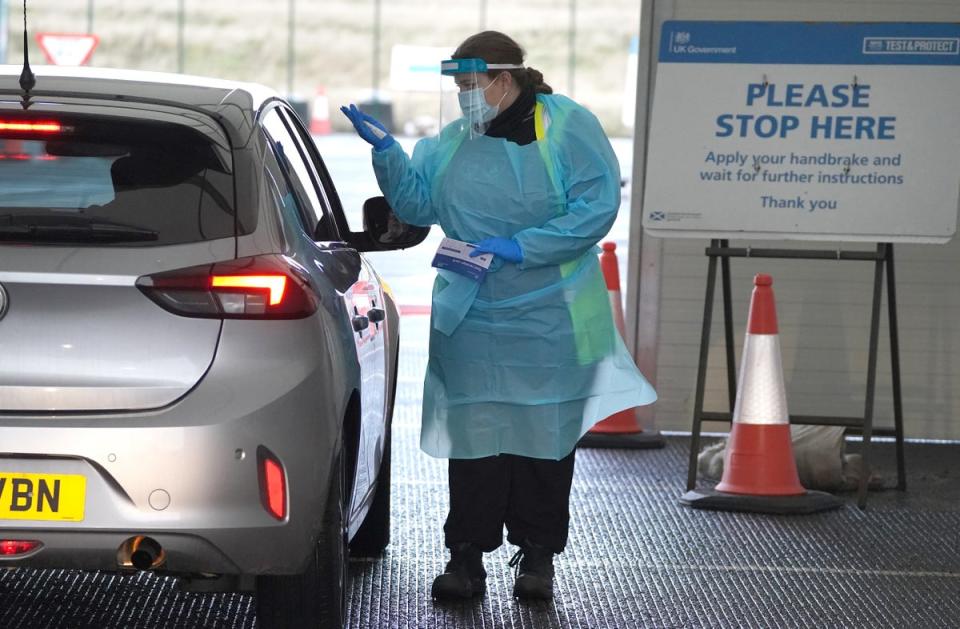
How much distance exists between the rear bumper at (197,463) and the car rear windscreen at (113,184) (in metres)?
0.28

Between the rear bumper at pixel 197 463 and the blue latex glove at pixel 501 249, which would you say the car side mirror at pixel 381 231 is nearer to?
the blue latex glove at pixel 501 249

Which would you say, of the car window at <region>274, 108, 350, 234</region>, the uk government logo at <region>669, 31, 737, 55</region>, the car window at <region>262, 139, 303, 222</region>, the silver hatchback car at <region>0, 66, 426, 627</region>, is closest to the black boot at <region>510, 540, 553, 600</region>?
the car window at <region>274, 108, 350, 234</region>

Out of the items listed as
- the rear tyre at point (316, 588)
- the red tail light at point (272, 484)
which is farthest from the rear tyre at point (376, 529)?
the red tail light at point (272, 484)

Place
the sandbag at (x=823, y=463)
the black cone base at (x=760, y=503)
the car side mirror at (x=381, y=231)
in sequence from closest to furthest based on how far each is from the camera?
the car side mirror at (x=381, y=231), the black cone base at (x=760, y=503), the sandbag at (x=823, y=463)

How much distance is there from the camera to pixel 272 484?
A: 3.47m

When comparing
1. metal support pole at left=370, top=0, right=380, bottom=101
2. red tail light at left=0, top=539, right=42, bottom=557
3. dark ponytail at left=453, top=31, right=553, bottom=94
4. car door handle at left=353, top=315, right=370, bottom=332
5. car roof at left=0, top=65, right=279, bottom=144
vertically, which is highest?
metal support pole at left=370, top=0, right=380, bottom=101

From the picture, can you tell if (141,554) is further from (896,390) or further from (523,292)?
(896,390)

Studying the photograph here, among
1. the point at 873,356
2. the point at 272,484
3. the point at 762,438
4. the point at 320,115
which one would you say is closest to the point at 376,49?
the point at 320,115

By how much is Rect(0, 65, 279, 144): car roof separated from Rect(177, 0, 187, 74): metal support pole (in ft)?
121

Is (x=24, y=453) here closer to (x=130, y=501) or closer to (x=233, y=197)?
(x=130, y=501)

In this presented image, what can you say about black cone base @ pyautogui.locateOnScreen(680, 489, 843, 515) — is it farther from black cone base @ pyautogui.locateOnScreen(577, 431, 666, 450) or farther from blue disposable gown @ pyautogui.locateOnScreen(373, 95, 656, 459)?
blue disposable gown @ pyautogui.locateOnScreen(373, 95, 656, 459)

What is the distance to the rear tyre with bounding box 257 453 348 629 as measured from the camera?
12.4 feet

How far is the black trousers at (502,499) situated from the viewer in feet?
16.6

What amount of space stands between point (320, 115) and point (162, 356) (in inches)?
1415
